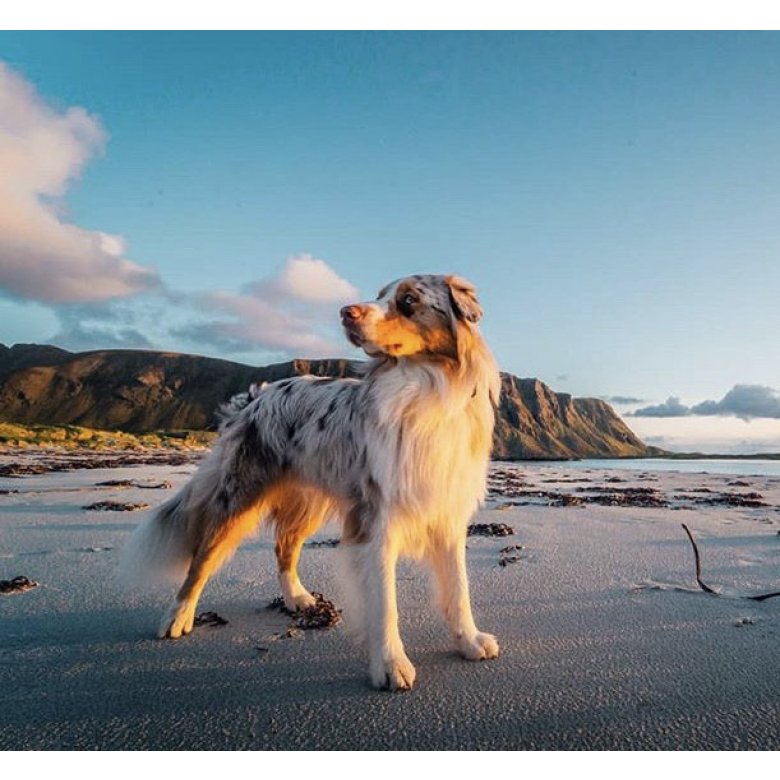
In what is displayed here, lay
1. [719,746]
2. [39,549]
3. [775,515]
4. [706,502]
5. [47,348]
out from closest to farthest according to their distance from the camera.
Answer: [719,746] → [39,549] → [775,515] → [706,502] → [47,348]

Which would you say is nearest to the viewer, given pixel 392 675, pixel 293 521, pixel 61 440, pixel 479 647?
pixel 392 675

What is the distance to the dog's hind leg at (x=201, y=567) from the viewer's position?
121 inches

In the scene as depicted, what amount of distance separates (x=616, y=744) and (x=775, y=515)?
6.91m

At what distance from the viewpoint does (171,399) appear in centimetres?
15075

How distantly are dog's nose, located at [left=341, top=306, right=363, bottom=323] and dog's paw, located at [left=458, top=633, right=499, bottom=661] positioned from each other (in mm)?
1737

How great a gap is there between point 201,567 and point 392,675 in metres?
1.71

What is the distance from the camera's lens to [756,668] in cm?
231

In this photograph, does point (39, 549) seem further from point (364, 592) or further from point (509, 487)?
point (509, 487)

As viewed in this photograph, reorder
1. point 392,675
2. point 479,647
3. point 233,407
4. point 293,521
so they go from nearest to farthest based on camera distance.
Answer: point 392,675 → point 479,647 → point 293,521 → point 233,407

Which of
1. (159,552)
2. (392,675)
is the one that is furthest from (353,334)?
(159,552)

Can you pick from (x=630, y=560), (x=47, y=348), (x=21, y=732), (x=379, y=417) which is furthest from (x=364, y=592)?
(x=47, y=348)

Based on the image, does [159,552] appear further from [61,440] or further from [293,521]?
[61,440]

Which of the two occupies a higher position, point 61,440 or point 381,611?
point 381,611

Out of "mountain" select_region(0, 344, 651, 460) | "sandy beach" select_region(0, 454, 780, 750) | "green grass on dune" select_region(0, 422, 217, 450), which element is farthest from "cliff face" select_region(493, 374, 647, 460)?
"sandy beach" select_region(0, 454, 780, 750)
